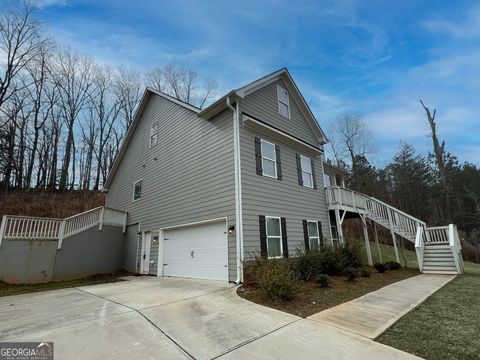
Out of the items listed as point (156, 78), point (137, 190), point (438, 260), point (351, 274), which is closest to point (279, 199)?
point (351, 274)

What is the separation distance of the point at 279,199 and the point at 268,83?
5256 mm

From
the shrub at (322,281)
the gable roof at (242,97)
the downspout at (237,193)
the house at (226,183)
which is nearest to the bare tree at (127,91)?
the gable roof at (242,97)

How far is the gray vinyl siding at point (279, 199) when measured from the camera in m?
8.67

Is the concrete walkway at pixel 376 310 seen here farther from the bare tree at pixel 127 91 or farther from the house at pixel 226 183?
the bare tree at pixel 127 91

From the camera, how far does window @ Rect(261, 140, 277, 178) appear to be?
10.2 m

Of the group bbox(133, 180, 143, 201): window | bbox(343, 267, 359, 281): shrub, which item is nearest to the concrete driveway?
bbox(343, 267, 359, 281): shrub

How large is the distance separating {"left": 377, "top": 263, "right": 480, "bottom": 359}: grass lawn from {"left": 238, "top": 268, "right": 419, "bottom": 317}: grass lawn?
1.47m

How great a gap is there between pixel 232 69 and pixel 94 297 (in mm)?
13964

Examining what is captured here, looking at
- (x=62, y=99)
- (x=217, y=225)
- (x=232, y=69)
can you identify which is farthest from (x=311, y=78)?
(x=62, y=99)

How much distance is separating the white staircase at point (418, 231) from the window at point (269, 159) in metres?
4.25

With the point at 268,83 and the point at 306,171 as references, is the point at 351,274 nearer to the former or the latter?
the point at 306,171

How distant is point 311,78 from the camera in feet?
53.3

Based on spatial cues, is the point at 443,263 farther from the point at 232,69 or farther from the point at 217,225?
the point at 232,69

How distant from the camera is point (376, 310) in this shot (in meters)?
5.22
